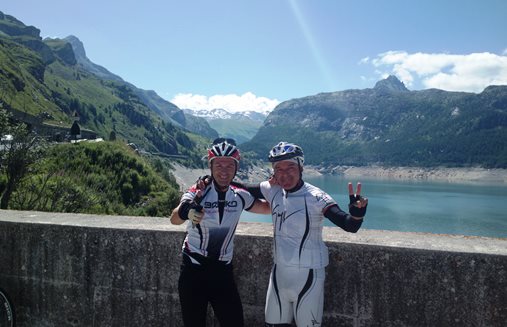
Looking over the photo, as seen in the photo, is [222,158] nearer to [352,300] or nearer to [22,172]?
[352,300]

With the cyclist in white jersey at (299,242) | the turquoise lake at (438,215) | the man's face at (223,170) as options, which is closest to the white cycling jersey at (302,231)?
the cyclist in white jersey at (299,242)

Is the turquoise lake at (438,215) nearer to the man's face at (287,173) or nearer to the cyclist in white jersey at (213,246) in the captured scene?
the cyclist in white jersey at (213,246)

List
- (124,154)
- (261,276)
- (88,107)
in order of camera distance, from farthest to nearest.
Answer: (88,107) < (124,154) < (261,276)

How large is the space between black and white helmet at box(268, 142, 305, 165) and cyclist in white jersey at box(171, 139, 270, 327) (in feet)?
1.39

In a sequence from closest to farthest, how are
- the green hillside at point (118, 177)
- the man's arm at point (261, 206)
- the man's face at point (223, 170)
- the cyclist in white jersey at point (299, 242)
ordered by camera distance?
the cyclist in white jersey at point (299, 242), the man's face at point (223, 170), the man's arm at point (261, 206), the green hillside at point (118, 177)

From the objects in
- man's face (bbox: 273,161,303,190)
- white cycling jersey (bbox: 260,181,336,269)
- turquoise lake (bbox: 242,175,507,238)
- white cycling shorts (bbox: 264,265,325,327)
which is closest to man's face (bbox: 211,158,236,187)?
man's face (bbox: 273,161,303,190)

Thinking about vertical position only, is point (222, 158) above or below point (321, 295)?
above

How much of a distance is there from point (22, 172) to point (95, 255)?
10.2 metres

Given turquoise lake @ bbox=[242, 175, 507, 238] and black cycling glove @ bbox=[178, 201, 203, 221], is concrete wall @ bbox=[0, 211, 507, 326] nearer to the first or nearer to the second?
black cycling glove @ bbox=[178, 201, 203, 221]

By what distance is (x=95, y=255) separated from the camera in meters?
4.30

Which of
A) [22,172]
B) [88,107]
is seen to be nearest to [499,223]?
[22,172]

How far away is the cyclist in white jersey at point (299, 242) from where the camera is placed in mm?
3332

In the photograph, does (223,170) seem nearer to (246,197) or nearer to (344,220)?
(246,197)

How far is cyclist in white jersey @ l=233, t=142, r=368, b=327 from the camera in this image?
10.9 ft
